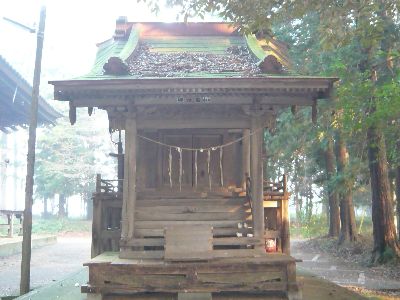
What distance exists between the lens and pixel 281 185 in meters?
13.3

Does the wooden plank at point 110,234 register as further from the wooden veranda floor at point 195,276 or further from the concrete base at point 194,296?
the concrete base at point 194,296

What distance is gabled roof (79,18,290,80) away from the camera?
11.2m

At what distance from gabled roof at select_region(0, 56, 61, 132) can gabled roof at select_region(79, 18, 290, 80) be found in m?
2.77

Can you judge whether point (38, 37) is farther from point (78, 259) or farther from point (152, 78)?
point (78, 259)

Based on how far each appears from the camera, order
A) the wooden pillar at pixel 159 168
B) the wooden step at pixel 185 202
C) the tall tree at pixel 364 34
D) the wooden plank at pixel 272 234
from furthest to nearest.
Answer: the wooden pillar at pixel 159 168, the wooden plank at pixel 272 234, the wooden step at pixel 185 202, the tall tree at pixel 364 34

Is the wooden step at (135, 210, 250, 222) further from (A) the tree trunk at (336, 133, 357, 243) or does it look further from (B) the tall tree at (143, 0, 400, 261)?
(A) the tree trunk at (336, 133, 357, 243)

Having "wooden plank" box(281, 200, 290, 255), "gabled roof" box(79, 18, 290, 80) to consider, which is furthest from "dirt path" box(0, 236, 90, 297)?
"wooden plank" box(281, 200, 290, 255)

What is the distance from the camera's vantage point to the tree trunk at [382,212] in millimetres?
17297

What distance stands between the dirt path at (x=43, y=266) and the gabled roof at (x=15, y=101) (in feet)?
19.8

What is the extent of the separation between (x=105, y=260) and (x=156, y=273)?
126 centimetres

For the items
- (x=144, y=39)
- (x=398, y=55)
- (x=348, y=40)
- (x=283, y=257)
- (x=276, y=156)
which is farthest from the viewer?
(x=276, y=156)

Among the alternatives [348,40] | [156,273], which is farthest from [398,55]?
[156,273]

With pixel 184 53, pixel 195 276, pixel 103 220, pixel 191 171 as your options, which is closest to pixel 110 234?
pixel 103 220

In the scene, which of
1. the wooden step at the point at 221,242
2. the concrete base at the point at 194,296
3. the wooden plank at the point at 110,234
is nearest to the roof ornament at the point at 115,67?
the wooden step at the point at 221,242
